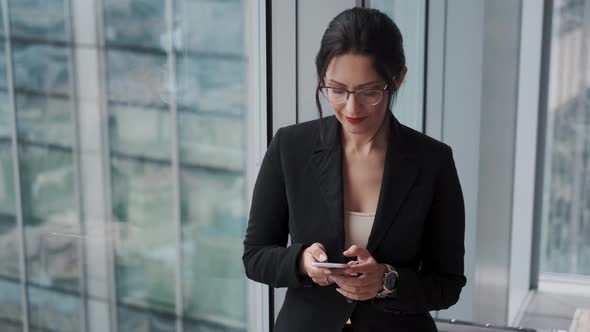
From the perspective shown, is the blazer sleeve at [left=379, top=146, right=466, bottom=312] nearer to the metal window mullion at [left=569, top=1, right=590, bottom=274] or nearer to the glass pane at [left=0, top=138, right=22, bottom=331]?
the glass pane at [left=0, top=138, right=22, bottom=331]

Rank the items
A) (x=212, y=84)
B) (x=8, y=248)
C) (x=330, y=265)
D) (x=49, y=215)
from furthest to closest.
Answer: (x=212, y=84), (x=49, y=215), (x=8, y=248), (x=330, y=265)

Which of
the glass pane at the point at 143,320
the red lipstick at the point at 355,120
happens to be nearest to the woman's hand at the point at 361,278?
the red lipstick at the point at 355,120

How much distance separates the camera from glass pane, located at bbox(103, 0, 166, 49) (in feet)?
6.76

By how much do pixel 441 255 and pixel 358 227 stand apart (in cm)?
20

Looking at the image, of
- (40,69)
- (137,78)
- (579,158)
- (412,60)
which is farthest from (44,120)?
(579,158)

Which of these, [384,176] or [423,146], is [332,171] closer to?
[384,176]

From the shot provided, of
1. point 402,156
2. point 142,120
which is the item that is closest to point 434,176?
point 402,156

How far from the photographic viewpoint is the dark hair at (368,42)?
1646 millimetres

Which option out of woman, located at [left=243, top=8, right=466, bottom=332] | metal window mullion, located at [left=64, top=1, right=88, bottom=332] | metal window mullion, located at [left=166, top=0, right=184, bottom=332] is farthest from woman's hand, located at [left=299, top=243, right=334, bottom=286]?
metal window mullion, located at [left=166, top=0, right=184, bottom=332]

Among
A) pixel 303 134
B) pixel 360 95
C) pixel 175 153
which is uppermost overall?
pixel 360 95

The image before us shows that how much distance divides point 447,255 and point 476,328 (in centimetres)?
85

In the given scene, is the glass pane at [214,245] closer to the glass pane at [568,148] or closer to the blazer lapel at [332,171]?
the blazer lapel at [332,171]

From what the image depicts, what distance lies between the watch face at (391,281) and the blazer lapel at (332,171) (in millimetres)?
127

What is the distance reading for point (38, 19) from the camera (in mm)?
1854
